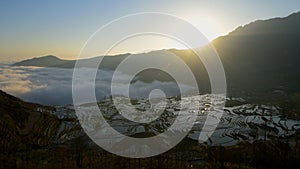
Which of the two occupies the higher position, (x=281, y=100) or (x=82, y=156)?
(x=281, y=100)

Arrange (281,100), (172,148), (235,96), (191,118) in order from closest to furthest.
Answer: (172,148) < (191,118) < (281,100) < (235,96)

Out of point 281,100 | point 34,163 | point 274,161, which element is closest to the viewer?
point 274,161

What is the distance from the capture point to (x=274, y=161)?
69.6m

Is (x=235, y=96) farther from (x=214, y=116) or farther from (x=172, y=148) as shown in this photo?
(x=172, y=148)

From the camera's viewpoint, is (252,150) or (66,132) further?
(66,132)

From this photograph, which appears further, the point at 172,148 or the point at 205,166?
the point at 172,148

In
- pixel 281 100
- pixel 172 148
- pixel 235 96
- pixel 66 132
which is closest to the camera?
pixel 172 148

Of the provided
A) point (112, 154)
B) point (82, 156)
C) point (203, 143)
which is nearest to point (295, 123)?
point (203, 143)

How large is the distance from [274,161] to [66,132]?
277 ft

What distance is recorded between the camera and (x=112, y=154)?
286ft

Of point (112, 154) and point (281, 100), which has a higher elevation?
point (281, 100)

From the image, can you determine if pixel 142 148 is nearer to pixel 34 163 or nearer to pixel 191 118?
pixel 34 163

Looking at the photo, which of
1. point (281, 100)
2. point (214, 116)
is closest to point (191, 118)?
point (214, 116)

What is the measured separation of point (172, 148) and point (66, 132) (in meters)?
51.3
